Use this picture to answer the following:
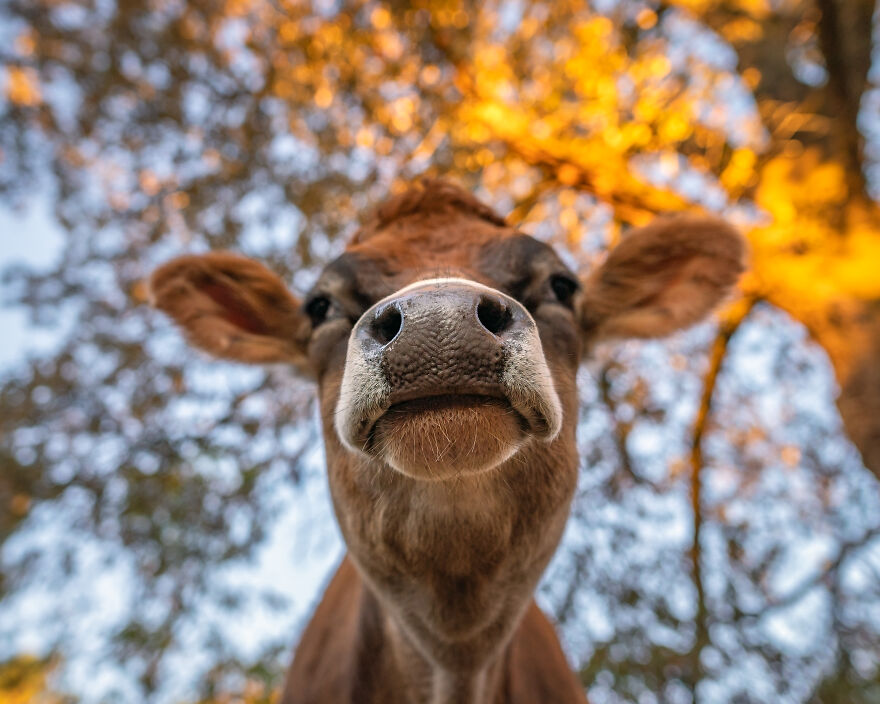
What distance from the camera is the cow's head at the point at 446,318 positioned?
1522mm

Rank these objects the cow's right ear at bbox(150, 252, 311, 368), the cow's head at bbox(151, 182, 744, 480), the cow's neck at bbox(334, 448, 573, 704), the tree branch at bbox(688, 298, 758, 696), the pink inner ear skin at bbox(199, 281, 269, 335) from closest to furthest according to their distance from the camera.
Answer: the cow's head at bbox(151, 182, 744, 480) < the cow's neck at bbox(334, 448, 573, 704) < the cow's right ear at bbox(150, 252, 311, 368) < the pink inner ear skin at bbox(199, 281, 269, 335) < the tree branch at bbox(688, 298, 758, 696)

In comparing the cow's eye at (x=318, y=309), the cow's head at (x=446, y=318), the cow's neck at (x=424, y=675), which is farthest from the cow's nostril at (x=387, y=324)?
the cow's neck at (x=424, y=675)

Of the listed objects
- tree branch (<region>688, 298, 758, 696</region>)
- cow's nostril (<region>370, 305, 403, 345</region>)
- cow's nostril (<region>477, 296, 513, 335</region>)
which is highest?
cow's nostril (<region>477, 296, 513, 335</region>)

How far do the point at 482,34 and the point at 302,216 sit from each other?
2611mm

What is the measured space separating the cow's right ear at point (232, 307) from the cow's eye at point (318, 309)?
24 centimetres

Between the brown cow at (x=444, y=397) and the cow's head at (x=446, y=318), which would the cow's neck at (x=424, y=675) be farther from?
the cow's head at (x=446, y=318)

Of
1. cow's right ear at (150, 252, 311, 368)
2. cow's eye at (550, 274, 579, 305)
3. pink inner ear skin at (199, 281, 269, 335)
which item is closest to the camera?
cow's eye at (550, 274, 579, 305)

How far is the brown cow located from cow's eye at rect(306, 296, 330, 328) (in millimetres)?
11

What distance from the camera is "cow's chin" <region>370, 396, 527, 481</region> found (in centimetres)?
153

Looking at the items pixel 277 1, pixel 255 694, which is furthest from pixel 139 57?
pixel 255 694

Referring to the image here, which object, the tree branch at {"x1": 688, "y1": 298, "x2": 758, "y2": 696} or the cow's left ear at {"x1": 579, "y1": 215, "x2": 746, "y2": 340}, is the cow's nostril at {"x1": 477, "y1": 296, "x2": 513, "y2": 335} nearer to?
the cow's left ear at {"x1": 579, "y1": 215, "x2": 746, "y2": 340}

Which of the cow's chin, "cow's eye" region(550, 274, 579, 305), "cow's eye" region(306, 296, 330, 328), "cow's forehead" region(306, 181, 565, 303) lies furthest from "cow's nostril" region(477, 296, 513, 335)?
"cow's eye" region(306, 296, 330, 328)

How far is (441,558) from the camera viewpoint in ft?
6.55

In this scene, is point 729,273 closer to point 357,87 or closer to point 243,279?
point 243,279
